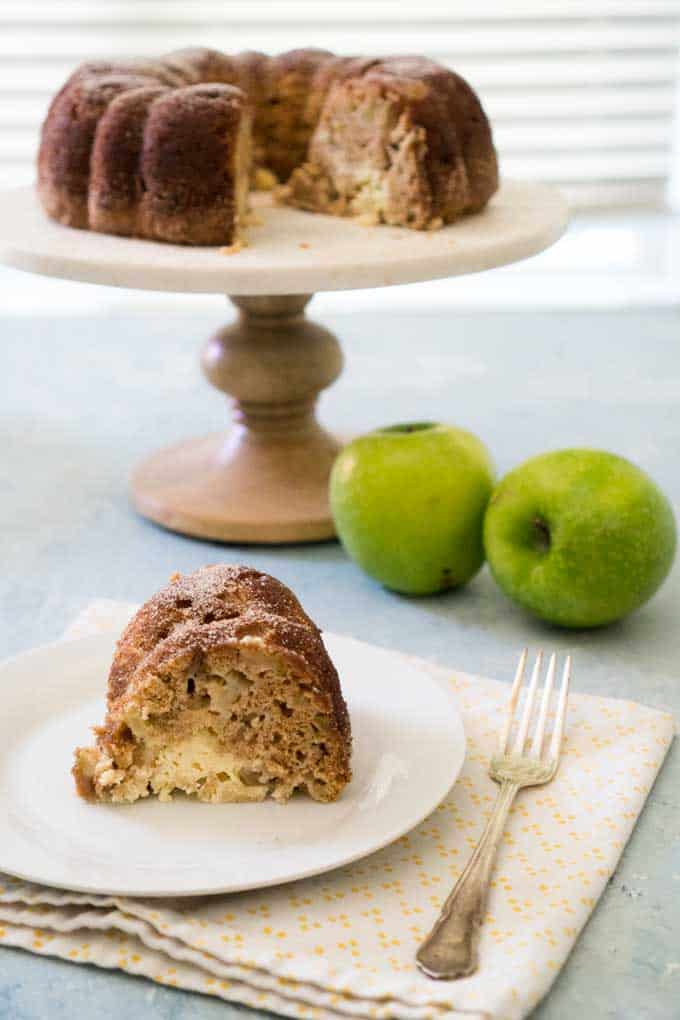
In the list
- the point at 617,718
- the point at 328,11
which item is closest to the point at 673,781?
the point at 617,718

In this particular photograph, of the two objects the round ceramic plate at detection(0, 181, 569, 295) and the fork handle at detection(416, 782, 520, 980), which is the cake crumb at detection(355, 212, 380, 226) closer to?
the round ceramic plate at detection(0, 181, 569, 295)

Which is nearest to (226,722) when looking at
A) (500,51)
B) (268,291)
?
(268,291)

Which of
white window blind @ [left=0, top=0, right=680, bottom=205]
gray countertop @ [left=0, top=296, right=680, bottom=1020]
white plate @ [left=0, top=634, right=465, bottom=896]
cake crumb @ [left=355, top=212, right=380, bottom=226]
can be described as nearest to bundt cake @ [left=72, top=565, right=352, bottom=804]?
white plate @ [left=0, top=634, right=465, bottom=896]

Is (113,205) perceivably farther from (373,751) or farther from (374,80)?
(373,751)

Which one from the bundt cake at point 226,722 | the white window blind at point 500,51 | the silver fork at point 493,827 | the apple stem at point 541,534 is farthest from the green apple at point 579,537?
the white window blind at point 500,51

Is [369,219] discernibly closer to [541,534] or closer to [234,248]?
[234,248]

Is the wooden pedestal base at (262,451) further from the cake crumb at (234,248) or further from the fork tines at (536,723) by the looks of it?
the fork tines at (536,723)
